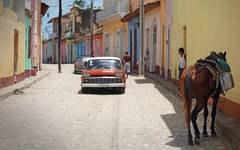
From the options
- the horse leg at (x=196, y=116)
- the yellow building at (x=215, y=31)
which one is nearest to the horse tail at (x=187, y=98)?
the horse leg at (x=196, y=116)

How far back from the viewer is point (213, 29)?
1395cm

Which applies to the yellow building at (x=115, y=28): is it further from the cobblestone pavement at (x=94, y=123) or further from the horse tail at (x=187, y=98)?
the horse tail at (x=187, y=98)

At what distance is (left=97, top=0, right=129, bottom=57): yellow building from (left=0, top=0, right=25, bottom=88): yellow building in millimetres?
19377

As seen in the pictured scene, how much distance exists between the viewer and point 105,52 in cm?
5366

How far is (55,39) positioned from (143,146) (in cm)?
7310

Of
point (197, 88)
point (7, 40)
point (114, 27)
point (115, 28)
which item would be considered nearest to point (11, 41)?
point (7, 40)

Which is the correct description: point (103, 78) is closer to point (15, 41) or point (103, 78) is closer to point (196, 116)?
point (15, 41)

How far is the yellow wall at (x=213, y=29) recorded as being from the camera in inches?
456

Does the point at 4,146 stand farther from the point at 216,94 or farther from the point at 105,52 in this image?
the point at 105,52

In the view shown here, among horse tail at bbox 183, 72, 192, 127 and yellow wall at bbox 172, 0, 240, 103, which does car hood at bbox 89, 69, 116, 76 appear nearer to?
yellow wall at bbox 172, 0, 240, 103

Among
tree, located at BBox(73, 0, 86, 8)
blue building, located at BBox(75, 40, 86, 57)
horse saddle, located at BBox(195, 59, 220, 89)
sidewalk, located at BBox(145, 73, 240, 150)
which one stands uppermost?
tree, located at BBox(73, 0, 86, 8)

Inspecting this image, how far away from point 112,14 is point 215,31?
33899mm

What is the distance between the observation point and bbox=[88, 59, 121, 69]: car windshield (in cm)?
2069

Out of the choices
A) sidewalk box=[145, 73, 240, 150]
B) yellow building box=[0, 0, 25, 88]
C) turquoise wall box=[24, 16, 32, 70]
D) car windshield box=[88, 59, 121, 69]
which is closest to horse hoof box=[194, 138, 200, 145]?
sidewalk box=[145, 73, 240, 150]
